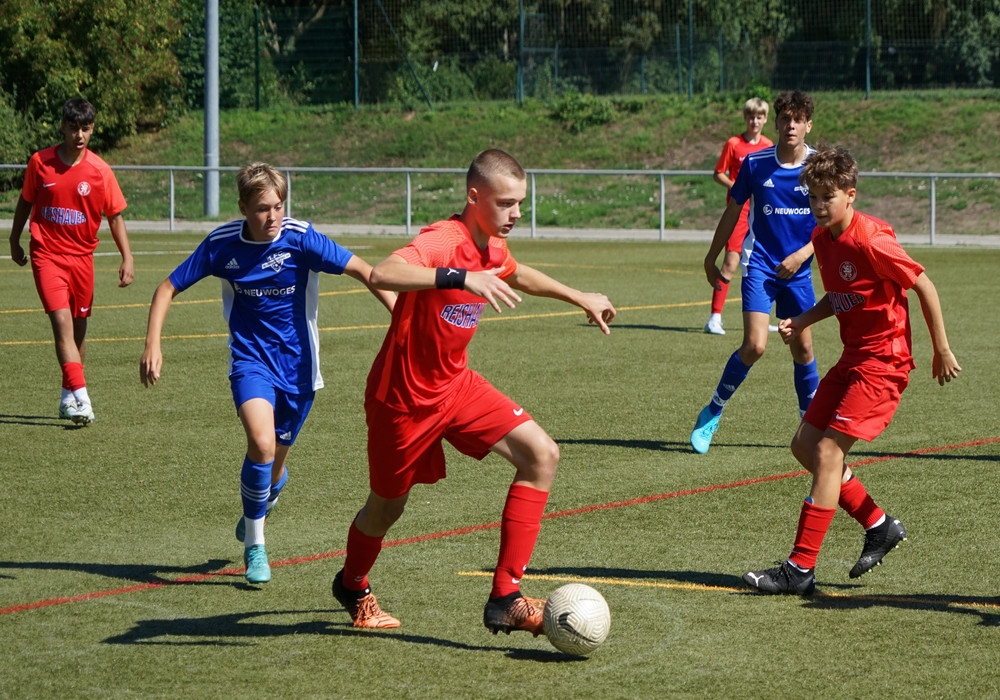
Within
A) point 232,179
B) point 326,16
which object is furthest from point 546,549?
point 326,16

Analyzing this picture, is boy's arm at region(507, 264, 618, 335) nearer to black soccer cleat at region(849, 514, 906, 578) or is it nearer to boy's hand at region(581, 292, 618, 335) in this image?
boy's hand at region(581, 292, 618, 335)

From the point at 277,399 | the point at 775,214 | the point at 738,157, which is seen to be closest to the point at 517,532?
the point at 277,399

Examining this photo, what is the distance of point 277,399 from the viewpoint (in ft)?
19.6

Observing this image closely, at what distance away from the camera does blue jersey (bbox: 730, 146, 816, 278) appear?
875 cm

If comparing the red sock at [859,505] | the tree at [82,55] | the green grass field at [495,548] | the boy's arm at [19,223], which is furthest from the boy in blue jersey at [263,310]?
the tree at [82,55]

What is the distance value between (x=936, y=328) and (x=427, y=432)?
223 centimetres

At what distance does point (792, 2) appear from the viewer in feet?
154

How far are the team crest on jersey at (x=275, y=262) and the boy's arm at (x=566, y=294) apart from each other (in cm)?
121

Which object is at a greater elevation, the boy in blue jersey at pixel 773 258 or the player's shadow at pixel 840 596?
the boy in blue jersey at pixel 773 258

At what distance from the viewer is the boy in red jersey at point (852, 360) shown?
5.61 metres

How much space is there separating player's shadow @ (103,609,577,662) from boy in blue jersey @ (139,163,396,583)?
0.48m

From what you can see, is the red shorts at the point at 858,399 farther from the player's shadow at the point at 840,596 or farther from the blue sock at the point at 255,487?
the blue sock at the point at 255,487

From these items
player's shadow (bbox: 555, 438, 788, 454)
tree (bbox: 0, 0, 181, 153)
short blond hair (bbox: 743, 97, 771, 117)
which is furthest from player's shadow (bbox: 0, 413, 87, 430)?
tree (bbox: 0, 0, 181, 153)

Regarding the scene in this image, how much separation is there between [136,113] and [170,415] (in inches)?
1363
